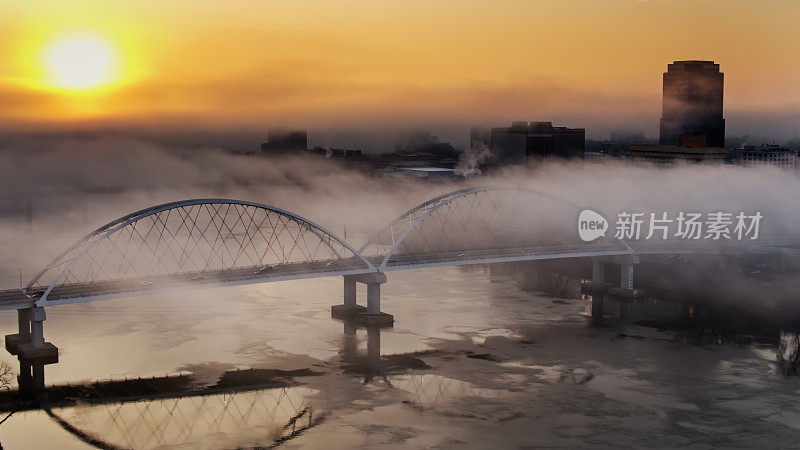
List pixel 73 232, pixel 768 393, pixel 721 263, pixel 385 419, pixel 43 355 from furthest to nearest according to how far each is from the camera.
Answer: pixel 73 232
pixel 721 263
pixel 43 355
pixel 768 393
pixel 385 419

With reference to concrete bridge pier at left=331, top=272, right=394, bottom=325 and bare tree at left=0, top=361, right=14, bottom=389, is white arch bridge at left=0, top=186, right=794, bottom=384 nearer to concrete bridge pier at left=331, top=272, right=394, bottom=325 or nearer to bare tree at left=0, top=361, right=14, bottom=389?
concrete bridge pier at left=331, top=272, right=394, bottom=325

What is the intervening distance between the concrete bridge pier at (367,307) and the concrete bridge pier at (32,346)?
28.1 m

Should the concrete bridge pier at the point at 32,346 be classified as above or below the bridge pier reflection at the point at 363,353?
above

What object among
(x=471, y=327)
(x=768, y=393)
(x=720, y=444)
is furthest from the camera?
(x=471, y=327)

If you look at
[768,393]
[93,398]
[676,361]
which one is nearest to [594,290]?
[676,361]

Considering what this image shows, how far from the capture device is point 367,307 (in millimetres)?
95688

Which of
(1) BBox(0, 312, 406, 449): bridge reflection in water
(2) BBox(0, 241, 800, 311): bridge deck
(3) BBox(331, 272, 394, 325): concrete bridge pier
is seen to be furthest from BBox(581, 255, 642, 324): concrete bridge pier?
(1) BBox(0, 312, 406, 449): bridge reflection in water

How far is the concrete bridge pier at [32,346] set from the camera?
74500 millimetres

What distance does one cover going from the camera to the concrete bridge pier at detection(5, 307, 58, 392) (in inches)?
2933

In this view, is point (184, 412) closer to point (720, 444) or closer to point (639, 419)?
point (639, 419)

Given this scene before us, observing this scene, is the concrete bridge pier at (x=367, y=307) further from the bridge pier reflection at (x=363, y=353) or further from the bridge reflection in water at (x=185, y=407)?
the bridge reflection in water at (x=185, y=407)

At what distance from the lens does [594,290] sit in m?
116

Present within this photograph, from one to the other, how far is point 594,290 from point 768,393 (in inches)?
1811

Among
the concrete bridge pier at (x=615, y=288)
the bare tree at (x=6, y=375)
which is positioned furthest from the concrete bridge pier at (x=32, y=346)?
the concrete bridge pier at (x=615, y=288)
